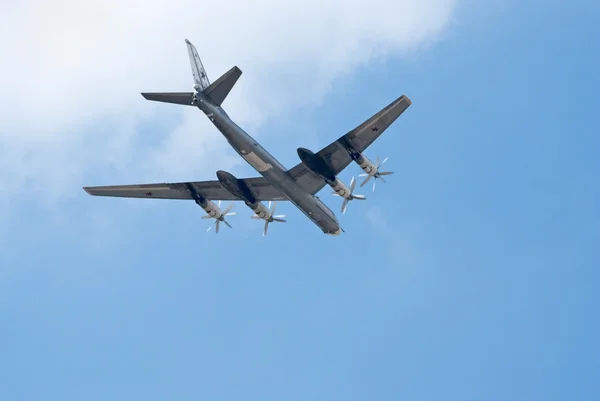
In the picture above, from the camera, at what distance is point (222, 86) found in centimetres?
6481

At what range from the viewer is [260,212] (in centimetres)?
7300

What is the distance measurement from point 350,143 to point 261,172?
6.92m

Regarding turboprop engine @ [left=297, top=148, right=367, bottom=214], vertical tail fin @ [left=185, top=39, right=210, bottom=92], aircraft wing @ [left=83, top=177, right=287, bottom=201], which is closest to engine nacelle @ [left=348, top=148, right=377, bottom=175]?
turboprop engine @ [left=297, top=148, right=367, bottom=214]

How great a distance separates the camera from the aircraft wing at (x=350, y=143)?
65.1 metres

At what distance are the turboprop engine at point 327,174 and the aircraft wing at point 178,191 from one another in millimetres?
5026

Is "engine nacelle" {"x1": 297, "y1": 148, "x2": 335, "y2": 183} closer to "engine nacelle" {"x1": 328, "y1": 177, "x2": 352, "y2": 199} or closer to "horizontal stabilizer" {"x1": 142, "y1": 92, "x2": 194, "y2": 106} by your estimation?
"engine nacelle" {"x1": 328, "y1": 177, "x2": 352, "y2": 199}

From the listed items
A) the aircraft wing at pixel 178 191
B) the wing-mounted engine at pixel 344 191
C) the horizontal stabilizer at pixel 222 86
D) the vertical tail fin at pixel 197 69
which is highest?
the vertical tail fin at pixel 197 69

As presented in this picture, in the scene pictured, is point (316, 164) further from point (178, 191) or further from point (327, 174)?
point (178, 191)

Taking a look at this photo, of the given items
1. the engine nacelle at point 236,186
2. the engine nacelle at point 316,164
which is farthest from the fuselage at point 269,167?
the engine nacelle at point 236,186

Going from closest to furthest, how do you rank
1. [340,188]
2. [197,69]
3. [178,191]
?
1. [197,69]
2. [340,188]
3. [178,191]

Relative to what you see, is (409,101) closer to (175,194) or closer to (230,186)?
(230,186)

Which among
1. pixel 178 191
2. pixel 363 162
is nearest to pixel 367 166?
pixel 363 162

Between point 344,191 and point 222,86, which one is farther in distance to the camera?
point 344,191

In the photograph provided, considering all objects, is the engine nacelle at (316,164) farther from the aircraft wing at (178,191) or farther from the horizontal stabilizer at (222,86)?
the horizontal stabilizer at (222,86)
